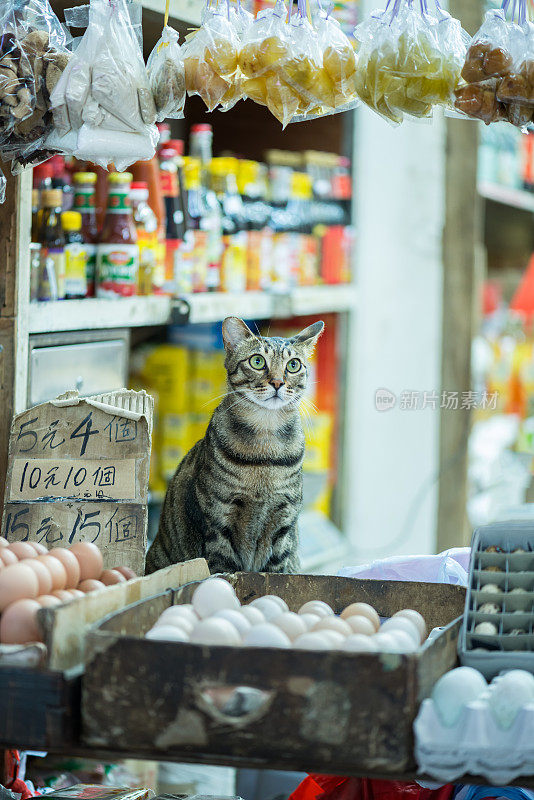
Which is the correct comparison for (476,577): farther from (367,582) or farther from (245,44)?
(245,44)

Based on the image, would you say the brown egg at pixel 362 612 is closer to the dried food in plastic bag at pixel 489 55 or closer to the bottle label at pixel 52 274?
the dried food in plastic bag at pixel 489 55

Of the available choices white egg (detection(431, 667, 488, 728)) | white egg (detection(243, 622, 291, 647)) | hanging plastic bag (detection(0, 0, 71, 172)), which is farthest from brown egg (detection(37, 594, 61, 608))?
hanging plastic bag (detection(0, 0, 71, 172))

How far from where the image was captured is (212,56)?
1375mm

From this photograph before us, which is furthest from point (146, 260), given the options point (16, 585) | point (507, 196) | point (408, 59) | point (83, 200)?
point (507, 196)

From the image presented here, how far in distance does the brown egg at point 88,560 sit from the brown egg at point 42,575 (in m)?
0.09

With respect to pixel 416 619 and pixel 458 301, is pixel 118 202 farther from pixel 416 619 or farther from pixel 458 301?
pixel 458 301

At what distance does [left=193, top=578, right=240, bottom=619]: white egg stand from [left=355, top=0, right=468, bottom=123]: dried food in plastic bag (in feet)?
2.33

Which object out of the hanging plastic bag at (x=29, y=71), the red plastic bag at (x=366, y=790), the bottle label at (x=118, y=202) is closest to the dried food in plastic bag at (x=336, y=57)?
the hanging plastic bag at (x=29, y=71)

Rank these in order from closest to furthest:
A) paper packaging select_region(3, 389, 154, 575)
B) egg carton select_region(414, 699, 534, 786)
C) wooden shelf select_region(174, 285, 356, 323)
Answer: egg carton select_region(414, 699, 534, 786) < paper packaging select_region(3, 389, 154, 575) < wooden shelf select_region(174, 285, 356, 323)

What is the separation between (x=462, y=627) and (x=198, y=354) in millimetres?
1622

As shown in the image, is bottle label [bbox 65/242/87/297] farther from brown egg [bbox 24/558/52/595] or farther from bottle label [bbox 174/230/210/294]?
brown egg [bbox 24/558/52/595]

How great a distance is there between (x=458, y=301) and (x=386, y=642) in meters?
2.44

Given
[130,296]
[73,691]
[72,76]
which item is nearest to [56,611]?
[73,691]

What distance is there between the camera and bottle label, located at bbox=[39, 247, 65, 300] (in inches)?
68.6
